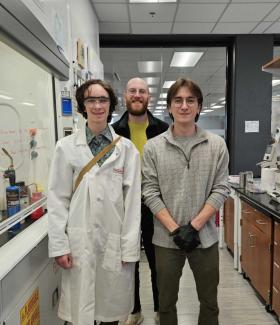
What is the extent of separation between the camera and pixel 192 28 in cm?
398

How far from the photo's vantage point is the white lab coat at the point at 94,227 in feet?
4.50

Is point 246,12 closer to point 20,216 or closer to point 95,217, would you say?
point 95,217

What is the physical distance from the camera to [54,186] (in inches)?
54.1

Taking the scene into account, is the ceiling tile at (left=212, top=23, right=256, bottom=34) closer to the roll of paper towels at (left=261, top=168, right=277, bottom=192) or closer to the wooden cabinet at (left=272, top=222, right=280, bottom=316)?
the roll of paper towels at (left=261, top=168, right=277, bottom=192)

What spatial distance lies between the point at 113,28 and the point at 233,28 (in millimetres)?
1586

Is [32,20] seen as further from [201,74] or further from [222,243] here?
[201,74]

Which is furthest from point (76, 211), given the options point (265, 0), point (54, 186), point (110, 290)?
point (265, 0)

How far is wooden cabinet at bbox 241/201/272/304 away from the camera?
2.20 meters

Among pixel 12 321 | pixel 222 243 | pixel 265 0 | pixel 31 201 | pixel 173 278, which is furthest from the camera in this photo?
pixel 222 243

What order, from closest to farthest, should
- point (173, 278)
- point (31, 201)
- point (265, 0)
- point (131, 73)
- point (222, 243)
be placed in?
point (173, 278)
point (31, 201)
point (265, 0)
point (222, 243)
point (131, 73)

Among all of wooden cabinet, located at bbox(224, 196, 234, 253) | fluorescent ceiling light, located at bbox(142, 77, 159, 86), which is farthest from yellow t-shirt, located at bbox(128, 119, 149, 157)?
fluorescent ceiling light, located at bbox(142, 77, 159, 86)

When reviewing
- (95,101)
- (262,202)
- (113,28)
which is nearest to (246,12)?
(113,28)

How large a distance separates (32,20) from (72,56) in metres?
0.84

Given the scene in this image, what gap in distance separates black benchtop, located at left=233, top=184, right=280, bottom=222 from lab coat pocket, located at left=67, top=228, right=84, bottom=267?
51.3 inches
